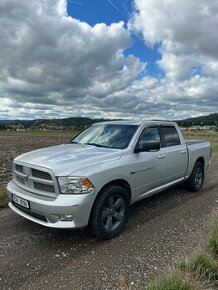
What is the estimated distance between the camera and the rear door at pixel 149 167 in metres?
5.19

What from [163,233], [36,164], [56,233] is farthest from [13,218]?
[163,233]

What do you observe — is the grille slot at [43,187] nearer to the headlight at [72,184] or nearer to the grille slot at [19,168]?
the headlight at [72,184]

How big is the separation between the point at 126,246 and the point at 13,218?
2.21m

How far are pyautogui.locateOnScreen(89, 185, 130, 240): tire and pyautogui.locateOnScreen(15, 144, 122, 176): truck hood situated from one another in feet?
1.61

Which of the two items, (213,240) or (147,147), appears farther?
(147,147)

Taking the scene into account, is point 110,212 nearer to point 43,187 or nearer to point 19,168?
point 43,187

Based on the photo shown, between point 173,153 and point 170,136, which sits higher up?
point 170,136

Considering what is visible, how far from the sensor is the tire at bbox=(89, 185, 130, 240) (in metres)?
4.31

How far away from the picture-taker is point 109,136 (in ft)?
18.7

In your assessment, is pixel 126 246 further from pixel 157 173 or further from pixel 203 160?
pixel 203 160

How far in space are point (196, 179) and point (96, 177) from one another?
4.03m

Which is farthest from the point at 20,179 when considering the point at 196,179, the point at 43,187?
the point at 196,179

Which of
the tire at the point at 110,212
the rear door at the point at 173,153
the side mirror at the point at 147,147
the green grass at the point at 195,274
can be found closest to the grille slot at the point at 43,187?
the tire at the point at 110,212

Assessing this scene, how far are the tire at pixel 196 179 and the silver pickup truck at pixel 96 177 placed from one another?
3.73 ft
